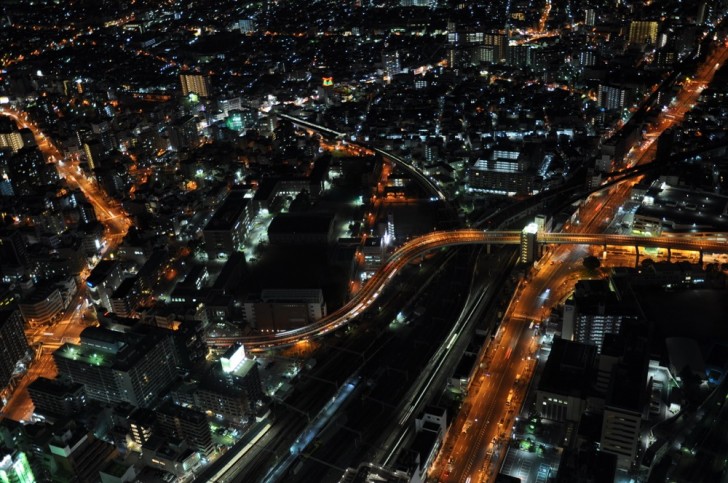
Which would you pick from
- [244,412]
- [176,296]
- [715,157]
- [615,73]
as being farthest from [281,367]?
[615,73]

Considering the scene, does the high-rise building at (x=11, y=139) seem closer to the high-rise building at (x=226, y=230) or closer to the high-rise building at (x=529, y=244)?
the high-rise building at (x=226, y=230)

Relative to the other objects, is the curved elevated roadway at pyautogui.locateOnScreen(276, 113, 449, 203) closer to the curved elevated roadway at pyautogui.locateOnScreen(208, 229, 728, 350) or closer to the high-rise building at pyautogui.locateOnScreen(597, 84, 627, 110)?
the curved elevated roadway at pyautogui.locateOnScreen(208, 229, 728, 350)

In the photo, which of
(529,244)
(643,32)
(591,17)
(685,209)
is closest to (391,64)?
(591,17)

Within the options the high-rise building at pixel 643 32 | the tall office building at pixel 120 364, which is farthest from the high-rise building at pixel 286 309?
the high-rise building at pixel 643 32

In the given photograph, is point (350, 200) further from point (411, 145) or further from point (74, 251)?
point (74, 251)

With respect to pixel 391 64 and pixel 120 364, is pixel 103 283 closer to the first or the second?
pixel 120 364

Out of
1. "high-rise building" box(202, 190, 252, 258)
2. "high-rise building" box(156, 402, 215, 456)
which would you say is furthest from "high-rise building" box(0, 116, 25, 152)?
"high-rise building" box(156, 402, 215, 456)
